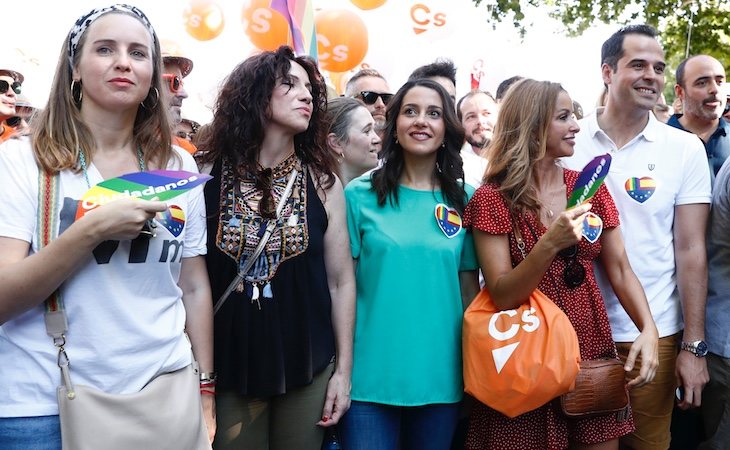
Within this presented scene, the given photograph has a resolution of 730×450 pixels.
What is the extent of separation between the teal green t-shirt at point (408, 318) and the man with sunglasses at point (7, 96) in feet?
10.4

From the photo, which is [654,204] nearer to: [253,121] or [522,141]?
[522,141]

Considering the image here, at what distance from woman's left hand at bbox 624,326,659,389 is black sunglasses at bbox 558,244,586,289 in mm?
329

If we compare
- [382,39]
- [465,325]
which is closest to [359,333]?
[465,325]

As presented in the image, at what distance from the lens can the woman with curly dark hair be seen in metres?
2.60

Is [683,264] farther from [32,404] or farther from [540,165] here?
[32,404]

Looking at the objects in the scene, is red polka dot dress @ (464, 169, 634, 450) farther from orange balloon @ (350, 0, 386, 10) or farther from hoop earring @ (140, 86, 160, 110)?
orange balloon @ (350, 0, 386, 10)

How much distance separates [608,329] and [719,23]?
14703 millimetres

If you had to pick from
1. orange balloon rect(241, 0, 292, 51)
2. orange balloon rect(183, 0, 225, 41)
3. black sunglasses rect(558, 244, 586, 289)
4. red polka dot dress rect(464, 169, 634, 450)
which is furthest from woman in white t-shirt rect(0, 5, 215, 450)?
orange balloon rect(183, 0, 225, 41)

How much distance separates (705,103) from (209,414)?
12.5 ft

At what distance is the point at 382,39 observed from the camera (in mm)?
9133

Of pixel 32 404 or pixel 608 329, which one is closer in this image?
pixel 32 404

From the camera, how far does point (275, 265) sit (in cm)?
262

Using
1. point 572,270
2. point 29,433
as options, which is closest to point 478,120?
point 572,270

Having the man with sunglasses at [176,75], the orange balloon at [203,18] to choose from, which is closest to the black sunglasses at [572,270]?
the man with sunglasses at [176,75]
